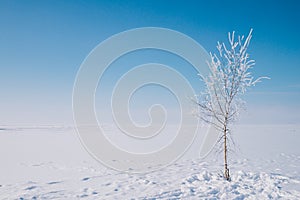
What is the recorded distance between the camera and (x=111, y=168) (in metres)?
9.74

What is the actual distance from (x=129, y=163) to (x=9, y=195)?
17.3 feet

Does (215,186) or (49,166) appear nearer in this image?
(215,186)

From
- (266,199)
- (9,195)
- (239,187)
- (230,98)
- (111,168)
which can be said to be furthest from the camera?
(111,168)

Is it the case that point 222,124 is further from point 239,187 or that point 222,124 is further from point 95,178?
point 95,178

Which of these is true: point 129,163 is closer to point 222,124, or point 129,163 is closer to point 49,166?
point 49,166

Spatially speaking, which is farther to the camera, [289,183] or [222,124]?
[222,124]

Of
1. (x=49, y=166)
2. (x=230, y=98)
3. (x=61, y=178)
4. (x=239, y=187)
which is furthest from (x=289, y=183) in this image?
(x=49, y=166)

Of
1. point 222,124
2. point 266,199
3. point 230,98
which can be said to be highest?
point 230,98

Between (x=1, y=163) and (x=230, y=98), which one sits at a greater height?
(x=230, y=98)

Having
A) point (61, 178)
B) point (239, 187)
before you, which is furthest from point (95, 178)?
point (239, 187)

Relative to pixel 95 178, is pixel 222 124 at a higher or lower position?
higher

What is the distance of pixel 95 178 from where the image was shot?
8.13 meters

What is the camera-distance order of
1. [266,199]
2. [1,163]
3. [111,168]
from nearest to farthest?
1. [266,199]
2. [111,168]
3. [1,163]

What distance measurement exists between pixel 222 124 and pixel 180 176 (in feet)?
7.60
